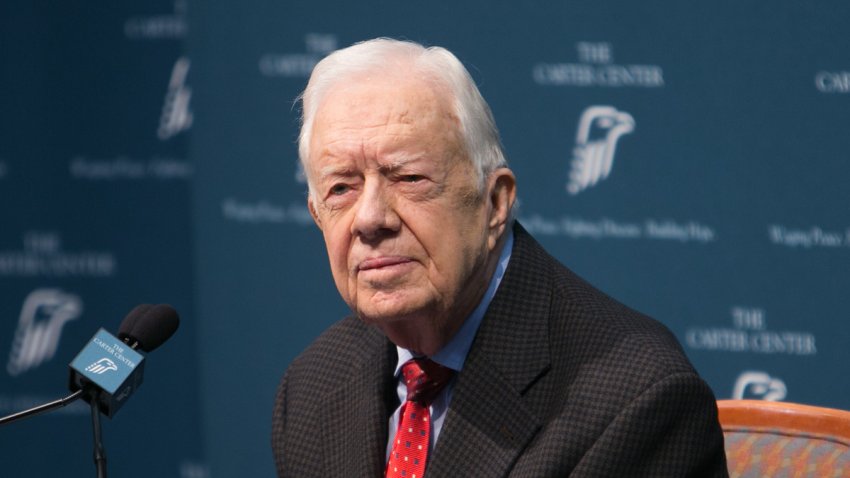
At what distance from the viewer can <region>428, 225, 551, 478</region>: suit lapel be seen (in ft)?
6.33

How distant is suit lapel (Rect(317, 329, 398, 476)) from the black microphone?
39cm

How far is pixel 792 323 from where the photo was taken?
134 inches

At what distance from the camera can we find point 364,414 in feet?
6.93

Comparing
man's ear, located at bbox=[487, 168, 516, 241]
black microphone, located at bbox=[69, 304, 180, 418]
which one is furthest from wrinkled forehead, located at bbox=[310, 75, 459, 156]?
black microphone, located at bbox=[69, 304, 180, 418]

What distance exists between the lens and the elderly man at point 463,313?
6.02 feet

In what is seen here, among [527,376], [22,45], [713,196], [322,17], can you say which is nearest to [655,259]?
[713,196]

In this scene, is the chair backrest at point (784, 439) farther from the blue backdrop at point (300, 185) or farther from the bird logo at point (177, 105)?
the bird logo at point (177, 105)

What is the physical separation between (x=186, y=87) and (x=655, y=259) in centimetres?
176

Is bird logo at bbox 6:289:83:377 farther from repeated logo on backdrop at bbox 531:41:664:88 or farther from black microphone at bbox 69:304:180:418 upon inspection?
black microphone at bbox 69:304:180:418

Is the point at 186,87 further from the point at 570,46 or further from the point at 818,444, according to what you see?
the point at 818,444

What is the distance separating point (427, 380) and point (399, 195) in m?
0.35

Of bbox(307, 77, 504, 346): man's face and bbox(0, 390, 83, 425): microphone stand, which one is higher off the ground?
bbox(307, 77, 504, 346): man's face

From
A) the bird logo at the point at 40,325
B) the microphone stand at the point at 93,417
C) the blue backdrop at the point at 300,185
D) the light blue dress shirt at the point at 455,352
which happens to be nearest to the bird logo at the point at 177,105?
the blue backdrop at the point at 300,185

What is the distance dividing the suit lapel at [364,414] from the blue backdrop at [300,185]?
1.56m
